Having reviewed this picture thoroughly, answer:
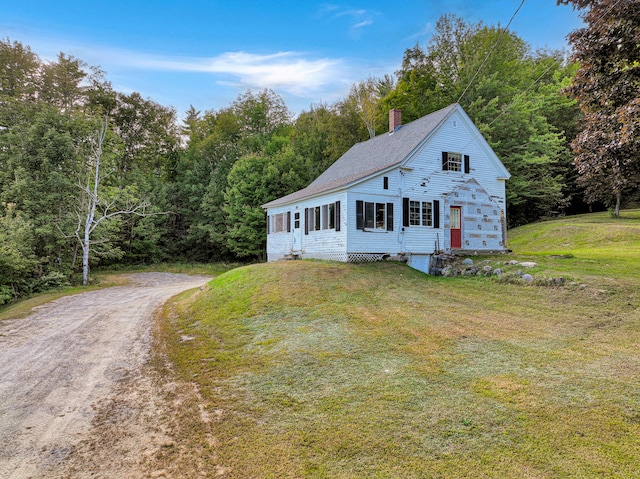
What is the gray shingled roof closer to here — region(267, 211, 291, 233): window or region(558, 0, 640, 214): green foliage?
region(267, 211, 291, 233): window

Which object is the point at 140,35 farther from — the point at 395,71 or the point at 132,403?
the point at 395,71

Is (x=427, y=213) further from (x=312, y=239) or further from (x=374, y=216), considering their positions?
(x=312, y=239)

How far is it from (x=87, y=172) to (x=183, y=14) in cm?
1271

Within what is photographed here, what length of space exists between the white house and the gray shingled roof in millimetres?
81

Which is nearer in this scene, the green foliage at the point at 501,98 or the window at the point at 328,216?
the window at the point at 328,216

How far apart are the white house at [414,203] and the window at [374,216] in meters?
0.04

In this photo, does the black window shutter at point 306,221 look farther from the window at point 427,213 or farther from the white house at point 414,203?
the window at point 427,213

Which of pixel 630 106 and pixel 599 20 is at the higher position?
pixel 599 20

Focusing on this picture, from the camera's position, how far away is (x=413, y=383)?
4.44m

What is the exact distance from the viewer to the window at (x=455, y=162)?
52.9ft

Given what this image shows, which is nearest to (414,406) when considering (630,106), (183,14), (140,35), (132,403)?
(132,403)

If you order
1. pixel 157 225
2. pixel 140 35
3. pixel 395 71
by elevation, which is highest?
pixel 395 71

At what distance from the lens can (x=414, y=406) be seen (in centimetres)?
387

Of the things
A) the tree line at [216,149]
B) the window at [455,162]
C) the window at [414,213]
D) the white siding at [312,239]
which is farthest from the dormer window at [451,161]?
the tree line at [216,149]
